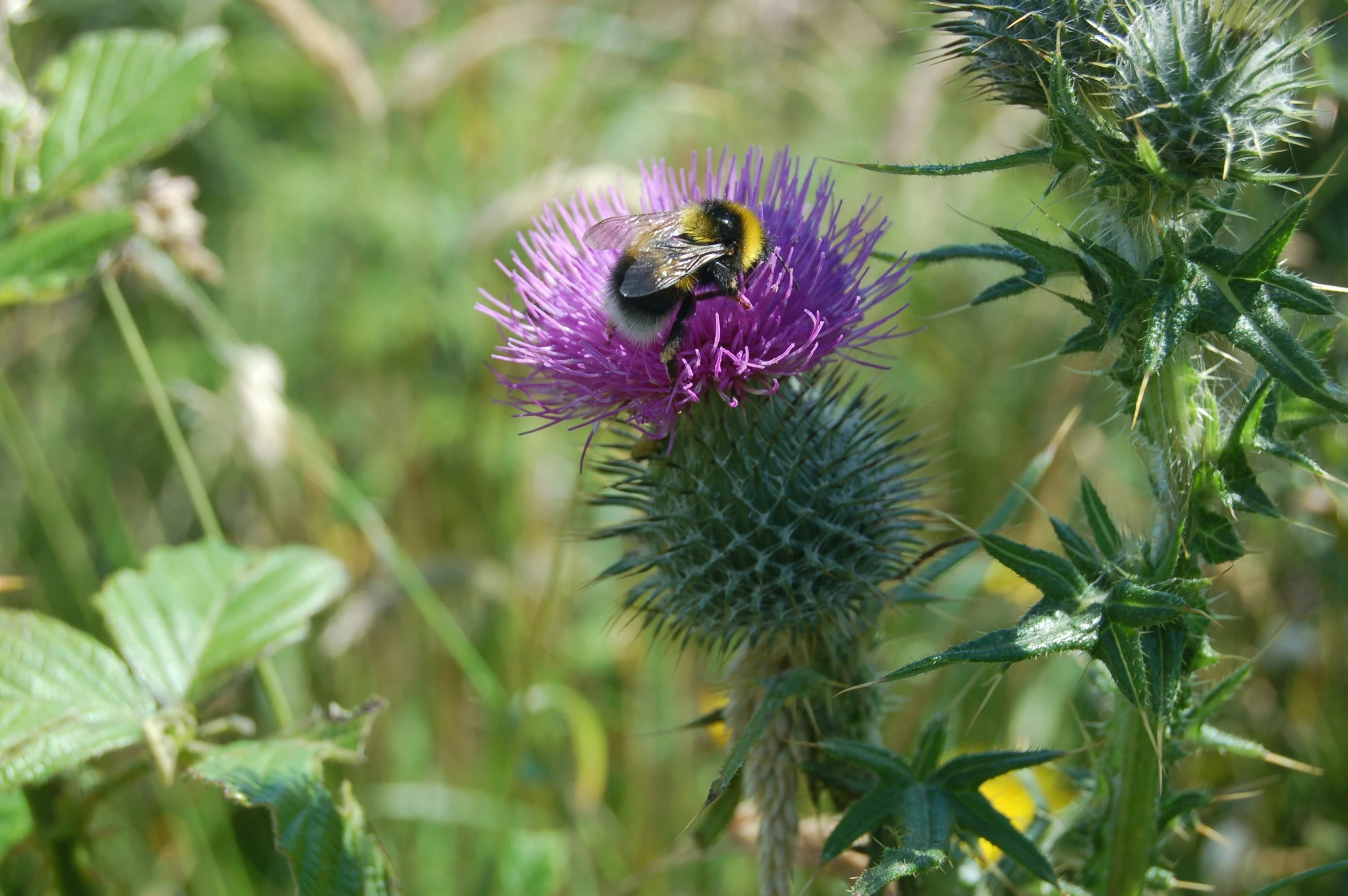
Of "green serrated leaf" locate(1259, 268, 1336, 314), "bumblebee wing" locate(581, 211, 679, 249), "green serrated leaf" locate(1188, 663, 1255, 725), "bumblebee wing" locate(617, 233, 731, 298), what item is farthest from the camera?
"bumblebee wing" locate(581, 211, 679, 249)

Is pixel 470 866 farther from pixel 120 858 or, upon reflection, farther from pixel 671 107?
pixel 671 107

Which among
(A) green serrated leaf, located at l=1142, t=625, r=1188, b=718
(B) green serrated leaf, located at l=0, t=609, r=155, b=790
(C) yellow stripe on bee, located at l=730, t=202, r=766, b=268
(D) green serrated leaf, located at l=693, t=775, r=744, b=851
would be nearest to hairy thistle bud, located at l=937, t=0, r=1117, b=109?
(C) yellow stripe on bee, located at l=730, t=202, r=766, b=268

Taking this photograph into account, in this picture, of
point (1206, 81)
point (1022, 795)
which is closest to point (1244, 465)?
point (1206, 81)

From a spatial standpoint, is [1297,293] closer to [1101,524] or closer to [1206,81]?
[1206,81]

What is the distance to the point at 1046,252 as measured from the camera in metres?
2.04

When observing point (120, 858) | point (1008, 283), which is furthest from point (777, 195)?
point (120, 858)

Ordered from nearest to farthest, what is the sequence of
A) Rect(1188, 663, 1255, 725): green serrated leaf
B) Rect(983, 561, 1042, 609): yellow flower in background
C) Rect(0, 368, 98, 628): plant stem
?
Rect(1188, 663, 1255, 725): green serrated leaf < Rect(0, 368, 98, 628): plant stem < Rect(983, 561, 1042, 609): yellow flower in background

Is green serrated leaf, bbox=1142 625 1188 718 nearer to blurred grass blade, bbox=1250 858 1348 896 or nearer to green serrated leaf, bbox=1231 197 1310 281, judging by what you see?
blurred grass blade, bbox=1250 858 1348 896

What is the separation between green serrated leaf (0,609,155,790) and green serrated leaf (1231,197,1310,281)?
2.44 m

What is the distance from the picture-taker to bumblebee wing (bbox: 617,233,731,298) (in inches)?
95.8

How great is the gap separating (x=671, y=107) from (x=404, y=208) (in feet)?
5.27

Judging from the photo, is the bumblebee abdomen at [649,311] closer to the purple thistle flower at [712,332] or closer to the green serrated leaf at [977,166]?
the purple thistle flower at [712,332]

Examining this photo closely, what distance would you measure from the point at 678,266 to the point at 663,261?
0.15 ft

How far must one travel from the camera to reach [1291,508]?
3605mm
